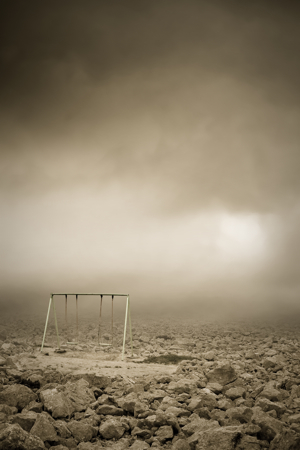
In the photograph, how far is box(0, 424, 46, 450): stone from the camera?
3869 mm

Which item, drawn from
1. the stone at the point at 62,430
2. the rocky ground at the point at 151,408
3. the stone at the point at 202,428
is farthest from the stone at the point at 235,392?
the stone at the point at 62,430

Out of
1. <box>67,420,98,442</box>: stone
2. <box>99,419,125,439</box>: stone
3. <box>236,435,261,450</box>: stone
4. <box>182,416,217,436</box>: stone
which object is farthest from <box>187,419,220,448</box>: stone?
<box>67,420,98,442</box>: stone

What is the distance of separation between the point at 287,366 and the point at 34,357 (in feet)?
29.4

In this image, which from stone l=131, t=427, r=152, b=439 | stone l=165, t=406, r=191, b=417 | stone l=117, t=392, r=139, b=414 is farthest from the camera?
stone l=117, t=392, r=139, b=414

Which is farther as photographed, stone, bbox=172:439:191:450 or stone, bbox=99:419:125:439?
stone, bbox=99:419:125:439

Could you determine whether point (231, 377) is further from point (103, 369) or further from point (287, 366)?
point (103, 369)

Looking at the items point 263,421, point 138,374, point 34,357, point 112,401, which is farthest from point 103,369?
point 263,421

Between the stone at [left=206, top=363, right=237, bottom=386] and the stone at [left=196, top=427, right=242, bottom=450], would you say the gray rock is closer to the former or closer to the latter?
the stone at [left=196, top=427, right=242, bottom=450]

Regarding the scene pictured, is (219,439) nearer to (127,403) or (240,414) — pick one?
(240,414)

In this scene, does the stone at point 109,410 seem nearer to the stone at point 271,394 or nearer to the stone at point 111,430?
the stone at point 111,430

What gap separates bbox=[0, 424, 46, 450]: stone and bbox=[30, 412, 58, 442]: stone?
368 mm

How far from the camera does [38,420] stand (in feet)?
15.3

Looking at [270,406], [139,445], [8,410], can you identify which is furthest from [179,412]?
[8,410]

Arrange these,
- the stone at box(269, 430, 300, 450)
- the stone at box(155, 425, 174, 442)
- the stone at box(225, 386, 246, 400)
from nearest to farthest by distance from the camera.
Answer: the stone at box(269, 430, 300, 450)
the stone at box(155, 425, 174, 442)
the stone at box(225, 386, 246, 400)
